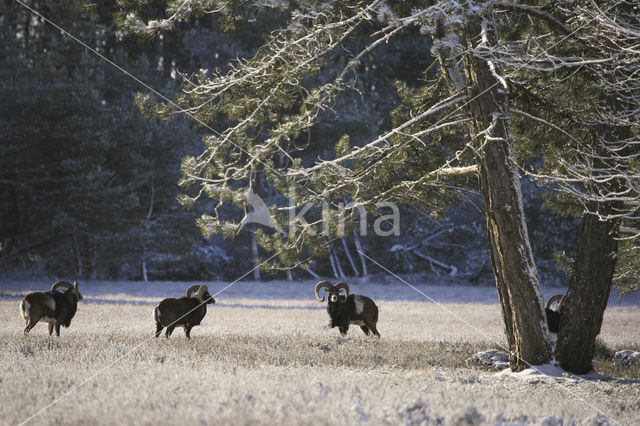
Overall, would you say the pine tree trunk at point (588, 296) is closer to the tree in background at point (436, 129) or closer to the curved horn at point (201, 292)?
the tree in background at point (436, 129)

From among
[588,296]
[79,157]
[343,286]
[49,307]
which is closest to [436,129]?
[588,296]

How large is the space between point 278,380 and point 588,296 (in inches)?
201

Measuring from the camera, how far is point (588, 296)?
9.53 m

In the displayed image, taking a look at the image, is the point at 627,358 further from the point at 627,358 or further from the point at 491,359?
the point at 491,359

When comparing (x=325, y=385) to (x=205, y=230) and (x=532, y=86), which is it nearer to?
(x=205, y=230)

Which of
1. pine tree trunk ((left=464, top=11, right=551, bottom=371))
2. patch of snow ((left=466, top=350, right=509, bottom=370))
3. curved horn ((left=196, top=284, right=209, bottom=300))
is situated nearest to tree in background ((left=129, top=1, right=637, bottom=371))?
pine tree trunk ((left=464, top=11, right=551, bottom=371))

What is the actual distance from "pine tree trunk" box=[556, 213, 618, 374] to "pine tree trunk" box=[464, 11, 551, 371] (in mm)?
409

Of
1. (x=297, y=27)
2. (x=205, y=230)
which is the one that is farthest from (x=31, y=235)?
(x=297, y=27)

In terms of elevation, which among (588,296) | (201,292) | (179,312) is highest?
(201,292)

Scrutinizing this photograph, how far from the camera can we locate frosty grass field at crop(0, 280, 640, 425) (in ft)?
19.2

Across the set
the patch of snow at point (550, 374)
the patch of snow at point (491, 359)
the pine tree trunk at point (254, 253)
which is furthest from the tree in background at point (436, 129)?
the pine tree trunk at point (254, 253)

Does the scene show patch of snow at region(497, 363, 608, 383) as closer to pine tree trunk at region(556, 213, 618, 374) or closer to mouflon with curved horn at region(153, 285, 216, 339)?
pine tree trunk at region(556, 213, 618, 374)

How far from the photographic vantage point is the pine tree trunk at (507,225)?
9.30 meters

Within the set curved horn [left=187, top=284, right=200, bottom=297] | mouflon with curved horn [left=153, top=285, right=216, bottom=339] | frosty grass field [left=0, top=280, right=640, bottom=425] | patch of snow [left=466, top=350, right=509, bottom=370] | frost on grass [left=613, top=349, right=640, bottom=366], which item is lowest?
frost on grass [left=613, top=349, right=640, bottom=366]
